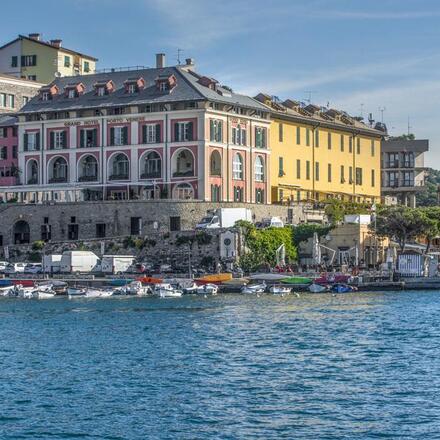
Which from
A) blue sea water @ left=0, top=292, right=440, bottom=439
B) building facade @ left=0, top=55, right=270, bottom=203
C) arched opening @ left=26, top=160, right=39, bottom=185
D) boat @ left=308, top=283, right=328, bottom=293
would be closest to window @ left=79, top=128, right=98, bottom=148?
building facade @ left=0, top=55, right=270, bottom=203

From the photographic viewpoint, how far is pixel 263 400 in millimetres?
47281

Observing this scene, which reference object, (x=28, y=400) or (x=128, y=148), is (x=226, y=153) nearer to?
(x=128, y=148)

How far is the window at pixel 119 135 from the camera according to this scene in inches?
4791

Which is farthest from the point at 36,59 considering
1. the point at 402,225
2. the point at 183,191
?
the point at 402,225

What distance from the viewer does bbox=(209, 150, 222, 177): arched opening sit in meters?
120

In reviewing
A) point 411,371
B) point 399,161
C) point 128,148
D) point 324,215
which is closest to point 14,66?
point 128,148

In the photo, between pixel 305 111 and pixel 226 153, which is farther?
pixel 305 111

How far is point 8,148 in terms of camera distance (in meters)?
133

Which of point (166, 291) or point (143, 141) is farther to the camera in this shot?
point (143, 141)

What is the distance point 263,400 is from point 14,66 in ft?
344

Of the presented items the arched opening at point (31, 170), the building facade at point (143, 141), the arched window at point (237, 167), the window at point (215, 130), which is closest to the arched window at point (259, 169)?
the building facade at point (143, 141)

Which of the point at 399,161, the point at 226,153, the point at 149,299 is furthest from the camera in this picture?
the point at 399,161

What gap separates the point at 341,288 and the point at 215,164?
23187 millimetres

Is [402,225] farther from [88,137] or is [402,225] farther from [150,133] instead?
[88,137]
